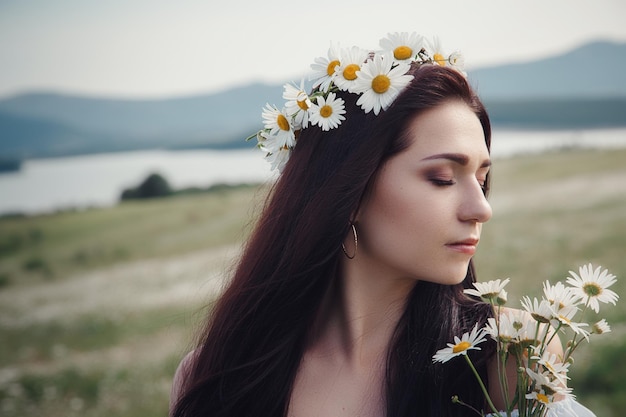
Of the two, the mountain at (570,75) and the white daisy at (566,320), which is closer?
the white daisy at (566,320)

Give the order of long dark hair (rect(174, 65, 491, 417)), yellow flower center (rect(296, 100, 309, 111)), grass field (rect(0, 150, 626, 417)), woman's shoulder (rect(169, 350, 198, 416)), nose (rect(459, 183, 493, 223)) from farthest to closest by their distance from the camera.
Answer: grass field (rect(0, 150, 626, 417)) < woman's shoulder (rect(169, 350, 198, 416)) < yellow flower center (rect(296, 100, 309, 111)) < long dark hair (rect(174, 65, 491, 417)) < nose (rect(459, 183, 493, 223))

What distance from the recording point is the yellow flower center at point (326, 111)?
6.04 ft

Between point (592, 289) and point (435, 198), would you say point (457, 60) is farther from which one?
point (592, 289)

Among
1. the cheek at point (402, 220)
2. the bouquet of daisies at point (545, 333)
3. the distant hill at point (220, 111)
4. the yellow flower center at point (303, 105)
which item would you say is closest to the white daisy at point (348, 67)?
the yellow flower center at point (303, 105)

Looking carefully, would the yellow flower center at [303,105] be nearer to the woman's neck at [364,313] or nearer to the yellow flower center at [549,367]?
the woman's neck at [364,313]

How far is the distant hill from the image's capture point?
5.99 m

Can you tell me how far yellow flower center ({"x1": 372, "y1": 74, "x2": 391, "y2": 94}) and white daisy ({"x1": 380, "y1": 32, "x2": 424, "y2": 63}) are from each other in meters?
0.10

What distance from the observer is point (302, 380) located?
2053 mm

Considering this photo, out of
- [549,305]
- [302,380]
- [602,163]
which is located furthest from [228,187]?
[549,305]

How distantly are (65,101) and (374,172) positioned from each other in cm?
608

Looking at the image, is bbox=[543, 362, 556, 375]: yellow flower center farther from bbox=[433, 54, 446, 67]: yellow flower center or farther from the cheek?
bbox=[433, 54, 446, 67]: yellow flower center

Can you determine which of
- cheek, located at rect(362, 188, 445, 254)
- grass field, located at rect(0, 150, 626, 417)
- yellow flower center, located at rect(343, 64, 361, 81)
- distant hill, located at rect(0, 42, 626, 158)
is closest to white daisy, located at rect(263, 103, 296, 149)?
yellow flower center, located at rect(343, 64, 361, 81)

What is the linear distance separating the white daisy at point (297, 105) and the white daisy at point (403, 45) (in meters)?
0.28

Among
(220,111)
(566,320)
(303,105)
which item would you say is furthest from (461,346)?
(220,111)
